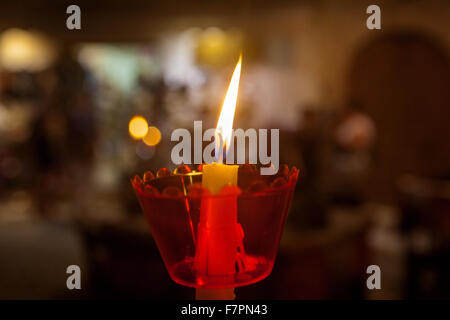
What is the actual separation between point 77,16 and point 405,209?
2.75 m

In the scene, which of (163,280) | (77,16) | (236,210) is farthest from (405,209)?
(236,210)

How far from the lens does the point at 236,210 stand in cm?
27

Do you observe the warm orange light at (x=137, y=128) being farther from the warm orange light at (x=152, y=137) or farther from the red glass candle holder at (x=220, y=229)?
the red glass candle holder at (x=220, y=229)

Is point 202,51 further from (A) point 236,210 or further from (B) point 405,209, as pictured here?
(A) point 236,210

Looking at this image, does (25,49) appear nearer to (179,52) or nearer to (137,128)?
(179,52)

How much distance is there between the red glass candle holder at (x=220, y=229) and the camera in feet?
0.87

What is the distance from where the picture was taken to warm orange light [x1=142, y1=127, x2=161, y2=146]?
248cm

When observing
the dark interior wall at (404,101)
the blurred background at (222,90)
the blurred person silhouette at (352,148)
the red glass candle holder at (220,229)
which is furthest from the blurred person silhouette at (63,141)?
the red glass candle holder at (220,229)

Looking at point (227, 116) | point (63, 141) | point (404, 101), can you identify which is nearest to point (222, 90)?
point (63, 141)

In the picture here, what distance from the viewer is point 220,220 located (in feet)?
0.87

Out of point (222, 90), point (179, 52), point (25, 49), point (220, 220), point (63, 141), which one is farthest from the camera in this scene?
point (25, 49)

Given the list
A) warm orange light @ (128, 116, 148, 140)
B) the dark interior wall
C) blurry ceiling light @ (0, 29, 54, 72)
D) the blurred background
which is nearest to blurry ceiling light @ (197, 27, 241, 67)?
the blurred background

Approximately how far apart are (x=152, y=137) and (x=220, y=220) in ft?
7.69

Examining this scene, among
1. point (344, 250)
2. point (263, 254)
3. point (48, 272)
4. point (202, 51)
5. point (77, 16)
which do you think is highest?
point (202, 51)
